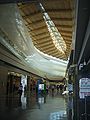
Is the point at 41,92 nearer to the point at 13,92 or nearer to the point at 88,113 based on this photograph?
the point at 13,92

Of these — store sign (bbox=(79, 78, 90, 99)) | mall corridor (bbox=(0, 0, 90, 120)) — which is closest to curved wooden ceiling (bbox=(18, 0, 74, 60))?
mall corridor (bbox=(0, 0, 90, 120))

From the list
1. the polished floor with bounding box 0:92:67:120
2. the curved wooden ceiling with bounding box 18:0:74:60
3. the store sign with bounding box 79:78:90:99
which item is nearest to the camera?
the store sign with bounding box 79:78:90:99

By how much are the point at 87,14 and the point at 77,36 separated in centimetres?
241

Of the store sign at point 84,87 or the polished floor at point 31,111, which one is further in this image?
the polished floor at point 31,111

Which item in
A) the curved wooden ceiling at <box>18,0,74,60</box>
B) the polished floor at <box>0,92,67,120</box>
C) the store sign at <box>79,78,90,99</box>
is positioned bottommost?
the polished floor at <box>0,92,67,120</box>

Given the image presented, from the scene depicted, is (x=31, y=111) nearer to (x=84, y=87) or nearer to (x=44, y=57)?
(x=84, y=87)

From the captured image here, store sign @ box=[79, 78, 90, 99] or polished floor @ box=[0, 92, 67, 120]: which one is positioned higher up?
store sign @ box=[79, 78, 90, 99]

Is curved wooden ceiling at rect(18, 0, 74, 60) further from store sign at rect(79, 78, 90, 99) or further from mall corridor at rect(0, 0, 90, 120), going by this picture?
store sign at rect(79, 78, 90, 99)

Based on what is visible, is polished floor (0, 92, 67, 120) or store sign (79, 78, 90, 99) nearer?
store sign (79, 78, 90, 99)

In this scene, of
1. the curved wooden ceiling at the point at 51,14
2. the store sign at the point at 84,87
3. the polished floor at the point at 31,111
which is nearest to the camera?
the store sign at the point at 84,87

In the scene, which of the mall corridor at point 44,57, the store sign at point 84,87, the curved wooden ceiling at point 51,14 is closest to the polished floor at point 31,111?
the mall corridor at point 44,57

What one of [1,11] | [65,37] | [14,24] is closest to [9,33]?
[14,24]

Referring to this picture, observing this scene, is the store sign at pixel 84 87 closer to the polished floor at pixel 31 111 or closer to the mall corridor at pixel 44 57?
the mall corridor at pixel 44 57

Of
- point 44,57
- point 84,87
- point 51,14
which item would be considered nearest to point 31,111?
point 84,87
